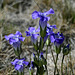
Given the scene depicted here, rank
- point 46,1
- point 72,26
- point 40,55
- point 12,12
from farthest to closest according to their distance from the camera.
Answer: point 12,12, point 46,1, point 72,26, point 40,55

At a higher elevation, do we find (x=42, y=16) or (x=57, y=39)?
(x=42, y=16)

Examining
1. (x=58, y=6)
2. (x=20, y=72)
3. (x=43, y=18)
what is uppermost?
(x=58, y=6)

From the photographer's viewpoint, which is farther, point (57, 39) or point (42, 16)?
point (57, 39)

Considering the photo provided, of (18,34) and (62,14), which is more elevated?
(62,14)

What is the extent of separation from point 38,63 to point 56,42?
0.19m

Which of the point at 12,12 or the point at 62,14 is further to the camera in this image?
the point at 12,12

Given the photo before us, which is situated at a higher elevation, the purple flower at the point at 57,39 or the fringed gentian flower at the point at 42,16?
the fringed gentian flower at the point at 42,16

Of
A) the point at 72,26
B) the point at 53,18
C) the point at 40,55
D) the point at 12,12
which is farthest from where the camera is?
the point at 12,12

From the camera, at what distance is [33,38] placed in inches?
41.6

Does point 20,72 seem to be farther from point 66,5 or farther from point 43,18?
point 66,5

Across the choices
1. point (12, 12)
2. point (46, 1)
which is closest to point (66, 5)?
point (46, 1)

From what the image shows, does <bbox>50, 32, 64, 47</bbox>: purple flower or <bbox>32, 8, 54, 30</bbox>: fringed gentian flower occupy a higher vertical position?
<bbox>32, 8, 54, 30</bbox>: fringed gentian flower

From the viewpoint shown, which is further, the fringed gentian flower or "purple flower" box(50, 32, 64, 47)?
"purple flower" box(50, 32, 64, 47)

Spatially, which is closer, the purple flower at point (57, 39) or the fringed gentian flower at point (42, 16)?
the fringed gentian flower at point (42, 16)
